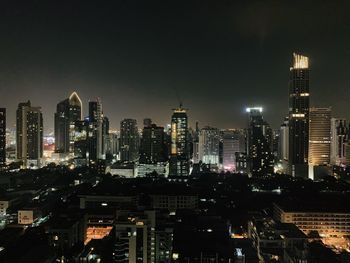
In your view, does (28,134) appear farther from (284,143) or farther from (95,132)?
(284,143)

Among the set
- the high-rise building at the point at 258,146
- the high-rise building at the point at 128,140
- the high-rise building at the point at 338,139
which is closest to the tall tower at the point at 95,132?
the high-rise building at the point at 128,140

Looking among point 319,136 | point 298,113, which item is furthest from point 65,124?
point 319,136

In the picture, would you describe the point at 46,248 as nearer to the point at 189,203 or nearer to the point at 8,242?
the point at 8,242

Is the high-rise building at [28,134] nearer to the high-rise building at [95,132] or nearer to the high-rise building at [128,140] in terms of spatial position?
the high-rise building at [95,132]

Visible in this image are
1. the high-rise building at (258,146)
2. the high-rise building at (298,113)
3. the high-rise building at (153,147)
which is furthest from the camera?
the high-rise building at (153,147)

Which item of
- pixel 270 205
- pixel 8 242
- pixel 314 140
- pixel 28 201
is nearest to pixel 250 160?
pixel 314 140
